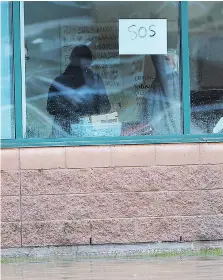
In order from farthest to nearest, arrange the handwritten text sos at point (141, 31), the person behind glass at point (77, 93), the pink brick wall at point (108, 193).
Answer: the person behind glass at point (77, 93), the handwritten text sos at point (141, 31), the pink brick wall at point (108, 193)

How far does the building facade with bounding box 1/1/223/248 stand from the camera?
797cm

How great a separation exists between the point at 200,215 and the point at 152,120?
1111mm

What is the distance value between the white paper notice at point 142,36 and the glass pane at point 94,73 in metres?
0.06

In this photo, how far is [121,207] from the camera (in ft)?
26.3

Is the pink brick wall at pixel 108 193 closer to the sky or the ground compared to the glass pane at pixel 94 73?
closer to the ground

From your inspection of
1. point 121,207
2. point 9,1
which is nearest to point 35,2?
point 9,1

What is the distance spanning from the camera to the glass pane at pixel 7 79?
26.4 ft

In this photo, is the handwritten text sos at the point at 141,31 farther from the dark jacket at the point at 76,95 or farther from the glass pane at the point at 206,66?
the dark jacket at the point at 76,95

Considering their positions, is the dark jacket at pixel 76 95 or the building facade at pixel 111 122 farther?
the dark jacket at pixel 76 95

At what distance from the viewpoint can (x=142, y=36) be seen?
8.08 metres

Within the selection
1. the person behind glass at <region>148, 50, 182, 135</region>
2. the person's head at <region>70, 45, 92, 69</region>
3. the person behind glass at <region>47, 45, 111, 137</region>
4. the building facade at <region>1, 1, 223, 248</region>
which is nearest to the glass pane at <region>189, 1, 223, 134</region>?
the building facade at <region>1, 1, 223, 248</region>

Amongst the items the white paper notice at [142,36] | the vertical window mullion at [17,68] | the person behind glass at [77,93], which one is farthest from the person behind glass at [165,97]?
the vertical window mullion at [17,68]

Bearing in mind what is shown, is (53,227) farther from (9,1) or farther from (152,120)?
(9,1)

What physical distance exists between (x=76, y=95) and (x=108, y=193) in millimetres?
1093
